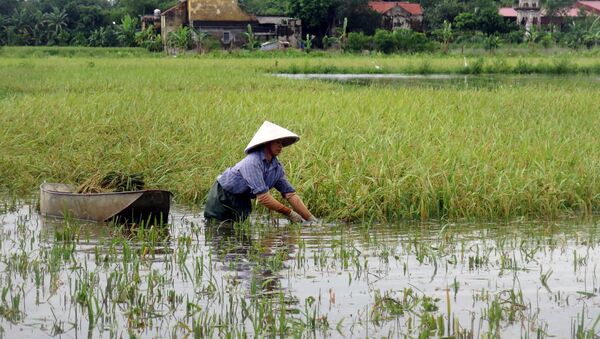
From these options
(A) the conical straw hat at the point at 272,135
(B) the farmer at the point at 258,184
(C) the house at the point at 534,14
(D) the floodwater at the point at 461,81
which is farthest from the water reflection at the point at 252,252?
(C) the house at the point at 534,14

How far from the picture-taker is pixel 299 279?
497 cm

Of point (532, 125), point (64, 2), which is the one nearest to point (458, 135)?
point (532, 125)

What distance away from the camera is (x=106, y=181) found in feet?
22.8

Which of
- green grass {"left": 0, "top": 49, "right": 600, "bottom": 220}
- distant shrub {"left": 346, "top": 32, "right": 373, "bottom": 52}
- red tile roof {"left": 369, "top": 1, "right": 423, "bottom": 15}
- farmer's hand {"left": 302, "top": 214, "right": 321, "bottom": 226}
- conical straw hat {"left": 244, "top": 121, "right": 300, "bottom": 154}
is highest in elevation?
red tile roof {"left": 369, "top": 1, "right": 423, "bottom": 15}

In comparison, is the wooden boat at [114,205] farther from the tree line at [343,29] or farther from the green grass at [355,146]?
the tree line at [343,29]

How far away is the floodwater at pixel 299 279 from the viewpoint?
409 cm

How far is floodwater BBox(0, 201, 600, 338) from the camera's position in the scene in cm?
409

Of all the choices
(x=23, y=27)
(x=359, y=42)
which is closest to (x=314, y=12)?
(x=359, y=42)

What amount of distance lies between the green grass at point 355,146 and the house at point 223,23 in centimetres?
3219

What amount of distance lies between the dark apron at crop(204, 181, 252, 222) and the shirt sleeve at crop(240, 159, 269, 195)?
0.42 meters

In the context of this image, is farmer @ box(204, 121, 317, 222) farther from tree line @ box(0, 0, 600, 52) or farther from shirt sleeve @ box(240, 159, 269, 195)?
tree line @ box(0, 0, 600, 52)

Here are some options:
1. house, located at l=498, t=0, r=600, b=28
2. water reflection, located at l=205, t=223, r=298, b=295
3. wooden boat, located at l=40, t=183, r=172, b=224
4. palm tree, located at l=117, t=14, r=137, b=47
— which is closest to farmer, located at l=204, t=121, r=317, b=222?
water reflection, located at l=205, t=223, r=298, b=295

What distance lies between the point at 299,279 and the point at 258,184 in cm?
112

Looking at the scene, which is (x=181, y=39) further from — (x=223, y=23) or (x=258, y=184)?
(x=258, y=184)
